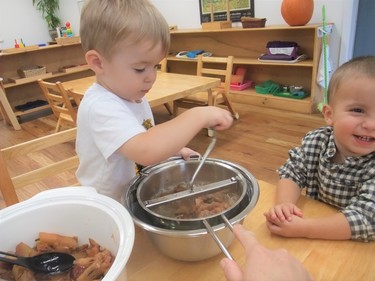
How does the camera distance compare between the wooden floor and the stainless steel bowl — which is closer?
the stainless steel bowl

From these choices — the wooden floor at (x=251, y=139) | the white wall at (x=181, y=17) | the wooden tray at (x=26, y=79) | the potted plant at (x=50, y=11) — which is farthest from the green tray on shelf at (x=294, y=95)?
the potted plant at (x=50, y=11)

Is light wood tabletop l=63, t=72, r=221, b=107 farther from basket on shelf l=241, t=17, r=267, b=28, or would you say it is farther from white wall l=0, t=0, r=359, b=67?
white wall l=0, t=0, r=359, b=67

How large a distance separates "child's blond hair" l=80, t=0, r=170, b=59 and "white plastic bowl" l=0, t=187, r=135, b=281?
29cm

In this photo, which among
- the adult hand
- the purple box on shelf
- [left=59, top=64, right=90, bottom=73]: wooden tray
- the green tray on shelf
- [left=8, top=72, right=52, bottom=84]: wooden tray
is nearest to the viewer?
the adult hand

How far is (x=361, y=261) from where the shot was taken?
1.76 feet

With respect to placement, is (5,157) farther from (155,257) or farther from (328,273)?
(328,273)

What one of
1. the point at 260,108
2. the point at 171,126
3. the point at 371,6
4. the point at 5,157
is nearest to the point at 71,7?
the point at 260,108

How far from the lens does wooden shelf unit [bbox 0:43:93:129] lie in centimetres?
374

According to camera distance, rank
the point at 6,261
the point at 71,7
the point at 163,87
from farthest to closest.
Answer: the point at 71,7
the point at 163,87
the point at 6,261

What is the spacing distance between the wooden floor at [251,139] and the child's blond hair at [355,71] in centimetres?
129

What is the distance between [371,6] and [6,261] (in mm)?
3102

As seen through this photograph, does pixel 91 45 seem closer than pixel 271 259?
No

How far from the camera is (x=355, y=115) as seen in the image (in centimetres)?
67

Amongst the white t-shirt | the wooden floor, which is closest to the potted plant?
the wooden floor
